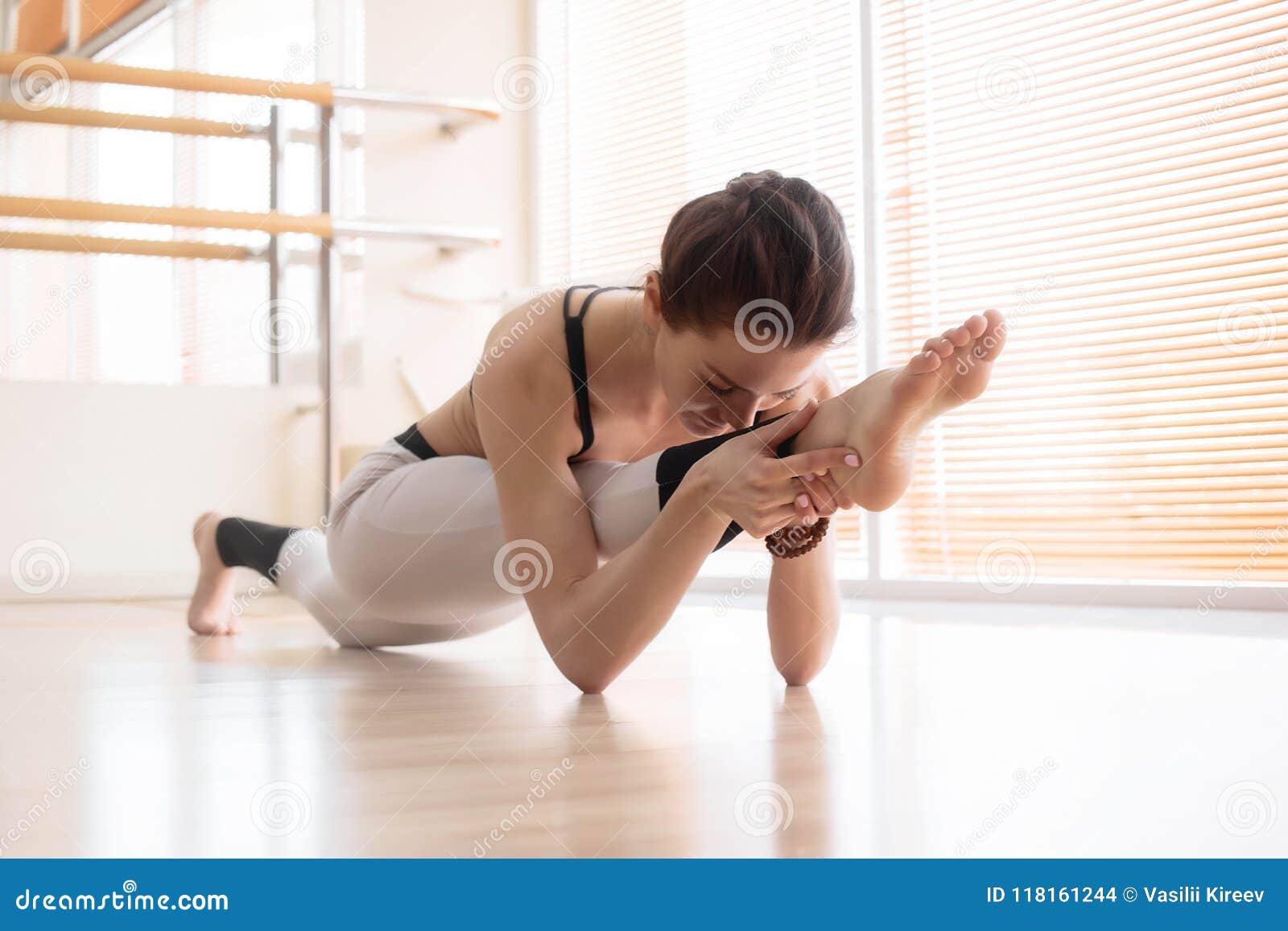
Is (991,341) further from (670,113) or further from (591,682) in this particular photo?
(670,113)

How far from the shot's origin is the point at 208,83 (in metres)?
2.84

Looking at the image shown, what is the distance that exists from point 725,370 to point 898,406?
165mm

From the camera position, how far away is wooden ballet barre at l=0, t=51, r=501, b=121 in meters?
2.74

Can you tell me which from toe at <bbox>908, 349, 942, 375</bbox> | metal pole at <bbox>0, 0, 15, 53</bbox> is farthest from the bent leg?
metal pole at <bbox>0, 0, 15, 53</bbox>

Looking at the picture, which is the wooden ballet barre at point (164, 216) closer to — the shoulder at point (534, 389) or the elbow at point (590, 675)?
the shoulder at point (534, 389)

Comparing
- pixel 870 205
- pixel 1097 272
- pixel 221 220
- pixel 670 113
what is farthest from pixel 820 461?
pixel 670 113

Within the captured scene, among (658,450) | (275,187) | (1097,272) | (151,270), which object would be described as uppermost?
(275,187)

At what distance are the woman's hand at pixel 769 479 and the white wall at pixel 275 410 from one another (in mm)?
2244

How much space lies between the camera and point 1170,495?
95.3 inches

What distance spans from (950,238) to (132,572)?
215 centimetres

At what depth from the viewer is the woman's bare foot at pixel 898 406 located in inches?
37.7

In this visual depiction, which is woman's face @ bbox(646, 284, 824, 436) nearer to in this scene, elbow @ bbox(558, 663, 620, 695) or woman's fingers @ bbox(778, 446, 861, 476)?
woman's fingers @ bbox(778, 446, 861, 476)
